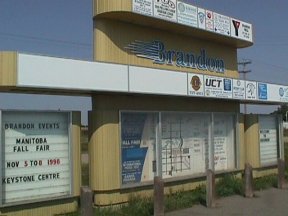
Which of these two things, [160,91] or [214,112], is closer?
[160,91]

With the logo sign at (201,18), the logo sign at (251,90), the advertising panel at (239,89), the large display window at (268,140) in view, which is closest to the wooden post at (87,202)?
the logo sign at (201,18)

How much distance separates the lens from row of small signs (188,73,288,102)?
1529 centimetres

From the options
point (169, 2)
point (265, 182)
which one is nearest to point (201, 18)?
point (169, 2)

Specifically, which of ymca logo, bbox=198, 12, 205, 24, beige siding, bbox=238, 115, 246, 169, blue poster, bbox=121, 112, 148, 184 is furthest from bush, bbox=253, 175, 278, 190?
ymca logo, bbox=198, 12, 205, 24

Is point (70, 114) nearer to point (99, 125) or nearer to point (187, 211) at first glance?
point (99, 125)

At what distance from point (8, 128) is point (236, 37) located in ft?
31.2

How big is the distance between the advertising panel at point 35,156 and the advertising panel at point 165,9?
13.3 feet

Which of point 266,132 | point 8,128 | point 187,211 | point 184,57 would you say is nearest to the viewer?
point 8,128

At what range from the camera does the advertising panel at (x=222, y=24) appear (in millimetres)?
16859

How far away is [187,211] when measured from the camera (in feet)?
42.7

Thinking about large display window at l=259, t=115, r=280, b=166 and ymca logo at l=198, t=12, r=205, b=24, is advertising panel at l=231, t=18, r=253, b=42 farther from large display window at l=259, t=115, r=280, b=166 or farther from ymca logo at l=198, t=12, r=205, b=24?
large display window at l=259, t=115, r=280, b=166

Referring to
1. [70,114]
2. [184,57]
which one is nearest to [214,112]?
[184,57]

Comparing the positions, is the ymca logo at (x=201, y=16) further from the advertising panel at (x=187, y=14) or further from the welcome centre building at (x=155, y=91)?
the advertising panel at (x=187, y=14)

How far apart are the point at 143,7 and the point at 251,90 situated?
6036 millimetres
